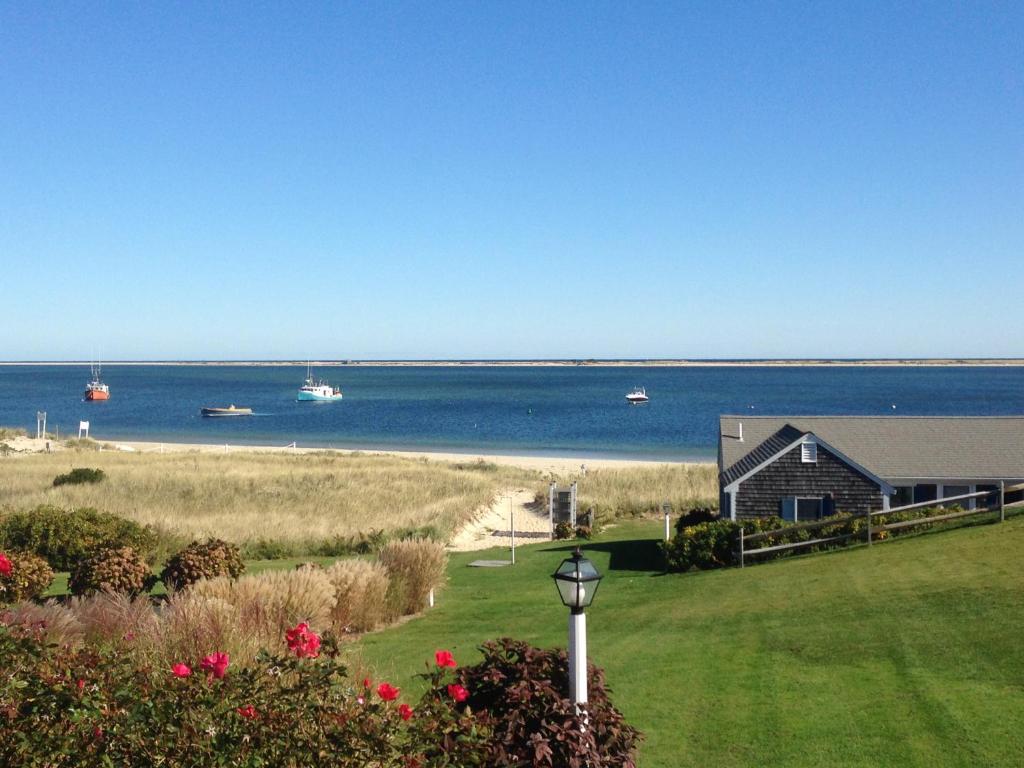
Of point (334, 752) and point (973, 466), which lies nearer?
point (334, 752)

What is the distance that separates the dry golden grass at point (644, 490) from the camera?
1417 inches

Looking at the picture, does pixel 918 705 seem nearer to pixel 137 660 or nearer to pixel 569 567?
pixel 569 567

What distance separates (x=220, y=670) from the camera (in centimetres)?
582

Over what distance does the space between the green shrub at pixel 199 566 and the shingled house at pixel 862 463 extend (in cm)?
1455

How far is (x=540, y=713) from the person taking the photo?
6.78 meters

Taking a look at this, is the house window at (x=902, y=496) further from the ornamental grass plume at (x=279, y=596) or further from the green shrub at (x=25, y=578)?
the green shrub at (x=25, y=578)

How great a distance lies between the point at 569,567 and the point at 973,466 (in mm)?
24274

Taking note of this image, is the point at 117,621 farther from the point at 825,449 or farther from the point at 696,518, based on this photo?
the point at 825,449

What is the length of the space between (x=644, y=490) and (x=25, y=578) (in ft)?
96.3

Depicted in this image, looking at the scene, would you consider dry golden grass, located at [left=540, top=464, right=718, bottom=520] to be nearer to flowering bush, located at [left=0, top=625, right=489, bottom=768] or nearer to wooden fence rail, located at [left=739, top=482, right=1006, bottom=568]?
wooden fence rail, located at [left=739, top=482, right=1006, bottom=568]

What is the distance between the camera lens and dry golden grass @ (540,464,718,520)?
36000 mm

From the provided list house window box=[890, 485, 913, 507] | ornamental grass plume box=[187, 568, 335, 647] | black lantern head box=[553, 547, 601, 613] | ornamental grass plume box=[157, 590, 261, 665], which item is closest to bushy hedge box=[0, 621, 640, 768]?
black lantern head box=[553, 547, 601, 613]

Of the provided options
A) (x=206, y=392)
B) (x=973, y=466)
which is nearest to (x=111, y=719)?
(x=973, y=466)

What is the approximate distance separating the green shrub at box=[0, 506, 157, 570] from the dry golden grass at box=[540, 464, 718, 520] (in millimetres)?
17683
